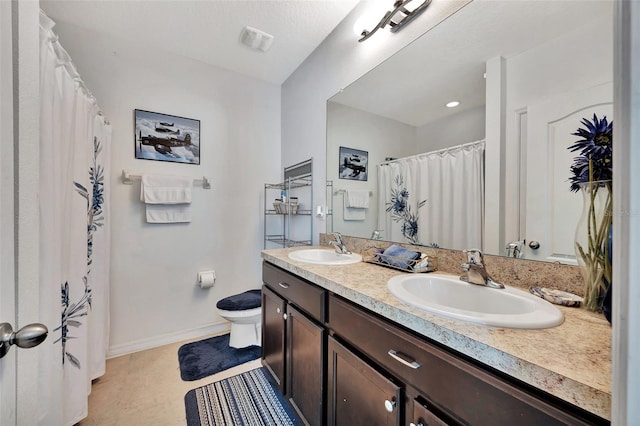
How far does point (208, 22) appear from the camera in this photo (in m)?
1.77

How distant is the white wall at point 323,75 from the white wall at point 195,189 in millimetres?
302

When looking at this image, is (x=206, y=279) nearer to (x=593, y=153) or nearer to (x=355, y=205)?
(x=355, y=205)

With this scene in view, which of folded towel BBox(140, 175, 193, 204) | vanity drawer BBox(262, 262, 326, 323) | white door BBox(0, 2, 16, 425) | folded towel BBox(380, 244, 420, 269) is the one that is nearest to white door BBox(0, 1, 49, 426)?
white door BBox(0, 2, 16, 425)

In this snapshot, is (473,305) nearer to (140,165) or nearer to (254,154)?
(254,154)

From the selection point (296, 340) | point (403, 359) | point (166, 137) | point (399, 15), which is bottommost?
point (296, 340)

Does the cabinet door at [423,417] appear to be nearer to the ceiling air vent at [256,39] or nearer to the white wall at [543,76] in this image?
the white wall at [543,76]

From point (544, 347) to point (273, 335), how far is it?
4.42ft

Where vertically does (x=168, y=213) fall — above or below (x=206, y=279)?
above

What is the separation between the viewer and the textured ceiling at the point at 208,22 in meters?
1.62

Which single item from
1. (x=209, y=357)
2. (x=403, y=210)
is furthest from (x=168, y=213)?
(x=403, y=210)

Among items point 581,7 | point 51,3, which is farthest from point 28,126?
point 51,3

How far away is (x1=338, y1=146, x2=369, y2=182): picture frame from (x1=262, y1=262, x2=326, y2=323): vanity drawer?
31.6 inches

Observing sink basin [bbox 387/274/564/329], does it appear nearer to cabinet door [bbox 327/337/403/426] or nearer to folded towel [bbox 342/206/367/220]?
cabinet door [bbox 327/337/403/426]

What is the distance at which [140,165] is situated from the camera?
201 cm
